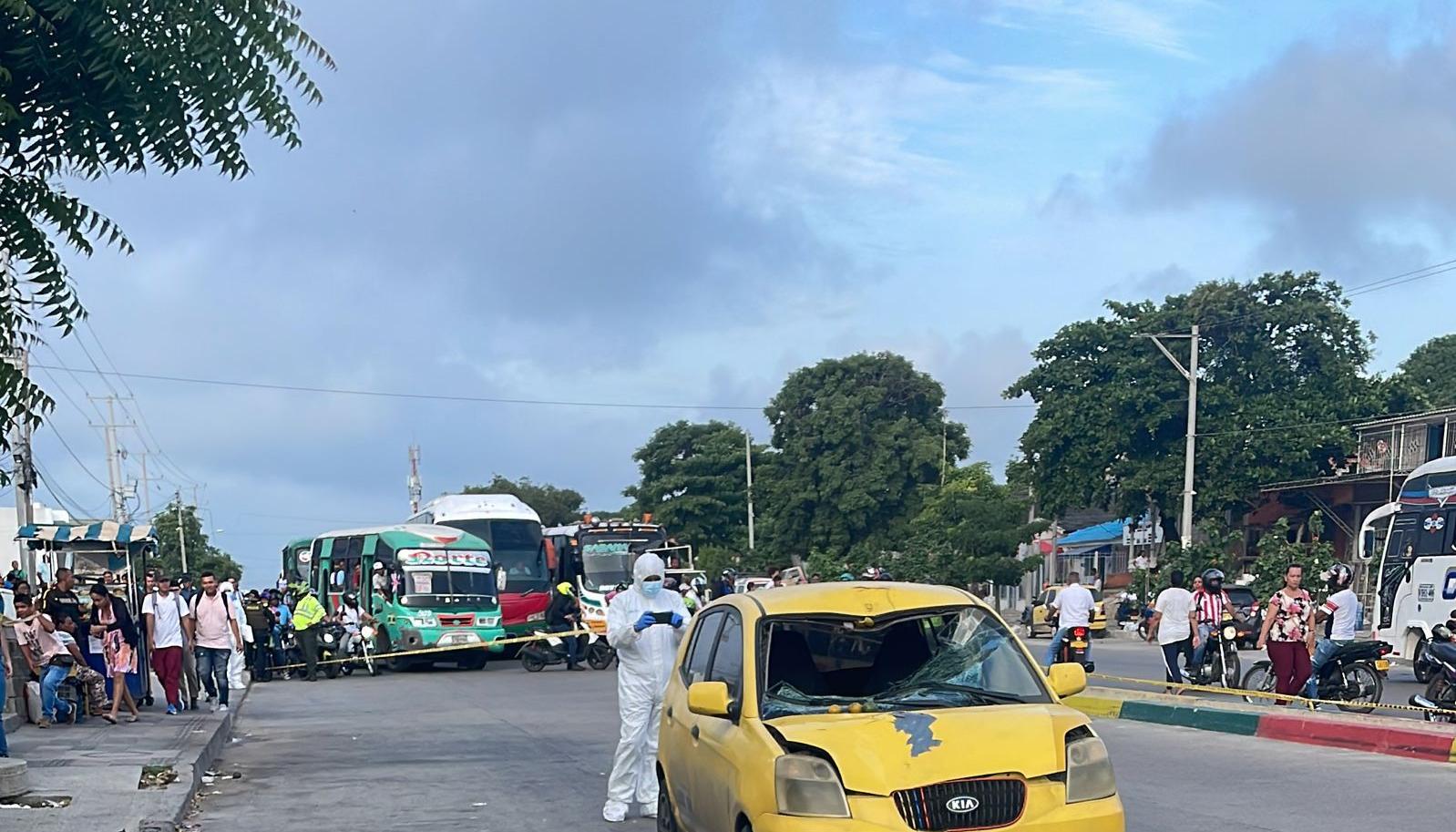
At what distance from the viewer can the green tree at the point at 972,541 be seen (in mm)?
52312

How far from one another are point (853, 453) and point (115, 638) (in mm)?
48964

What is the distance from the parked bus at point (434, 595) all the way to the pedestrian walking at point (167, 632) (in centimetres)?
1364

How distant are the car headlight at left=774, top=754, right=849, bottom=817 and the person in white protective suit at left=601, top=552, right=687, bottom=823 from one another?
401cm

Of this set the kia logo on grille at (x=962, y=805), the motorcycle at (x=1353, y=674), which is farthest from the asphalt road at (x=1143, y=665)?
the kia logo on grille at (x=962, y=805)

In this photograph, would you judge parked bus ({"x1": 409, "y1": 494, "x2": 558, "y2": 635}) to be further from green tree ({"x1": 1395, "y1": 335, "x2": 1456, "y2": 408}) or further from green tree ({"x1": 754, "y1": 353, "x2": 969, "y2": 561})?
green tree ({"x1": 1395, "y1": 335, "x2": 1456, "y2": 408})

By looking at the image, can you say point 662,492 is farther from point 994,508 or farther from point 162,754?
point 162,754

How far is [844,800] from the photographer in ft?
22.6

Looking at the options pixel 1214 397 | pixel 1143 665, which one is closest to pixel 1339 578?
pixel 1143 665

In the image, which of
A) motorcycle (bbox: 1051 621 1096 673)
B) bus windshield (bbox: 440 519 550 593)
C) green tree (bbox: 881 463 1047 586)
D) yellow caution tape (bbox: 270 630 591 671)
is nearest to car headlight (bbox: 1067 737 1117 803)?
motorcycle (bbox: 1051 621 1096 673)

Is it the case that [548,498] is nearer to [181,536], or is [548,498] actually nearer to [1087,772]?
[181,536]

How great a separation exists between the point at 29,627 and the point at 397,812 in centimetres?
826

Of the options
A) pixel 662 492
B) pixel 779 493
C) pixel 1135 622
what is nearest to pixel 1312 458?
pixel 1135 622

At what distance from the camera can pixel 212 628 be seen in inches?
819

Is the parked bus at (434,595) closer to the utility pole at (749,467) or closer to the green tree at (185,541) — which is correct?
the utility pole at (749,467)
